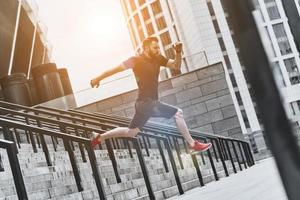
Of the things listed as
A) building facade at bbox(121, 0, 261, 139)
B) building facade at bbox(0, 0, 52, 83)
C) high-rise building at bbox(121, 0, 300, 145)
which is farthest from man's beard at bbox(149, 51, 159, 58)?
high-rise building at bbox(121, 0, 300, 145)

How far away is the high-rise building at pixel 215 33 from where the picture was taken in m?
36.9

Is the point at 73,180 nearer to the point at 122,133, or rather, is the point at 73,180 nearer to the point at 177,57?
the point at 122,133

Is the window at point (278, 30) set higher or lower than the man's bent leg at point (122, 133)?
higher

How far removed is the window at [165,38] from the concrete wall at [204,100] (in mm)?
47181

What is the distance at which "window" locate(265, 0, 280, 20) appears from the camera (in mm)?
53844

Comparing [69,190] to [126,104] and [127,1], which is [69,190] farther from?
[127,1]

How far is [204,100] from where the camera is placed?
1353 cm

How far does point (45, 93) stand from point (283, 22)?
140 feet

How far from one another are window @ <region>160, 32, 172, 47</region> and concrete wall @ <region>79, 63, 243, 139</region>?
47181 millimetres

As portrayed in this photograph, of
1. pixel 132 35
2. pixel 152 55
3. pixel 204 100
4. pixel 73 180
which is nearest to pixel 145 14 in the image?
pixel 132 35

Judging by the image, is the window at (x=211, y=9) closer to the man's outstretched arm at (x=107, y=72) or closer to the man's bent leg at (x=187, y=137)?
the man's bent leg at (x=187, y=137)

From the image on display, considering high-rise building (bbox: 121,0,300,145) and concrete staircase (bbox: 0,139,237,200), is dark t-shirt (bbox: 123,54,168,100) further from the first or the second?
high-rise building (bbox: 121,0,300,145)

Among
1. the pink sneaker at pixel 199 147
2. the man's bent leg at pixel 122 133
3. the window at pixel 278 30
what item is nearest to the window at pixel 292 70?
the window at pixel 278 30

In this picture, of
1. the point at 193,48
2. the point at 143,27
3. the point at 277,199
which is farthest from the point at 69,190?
the point at 143,27
